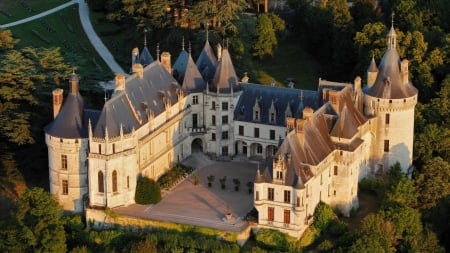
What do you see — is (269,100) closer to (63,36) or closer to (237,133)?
(237,133)

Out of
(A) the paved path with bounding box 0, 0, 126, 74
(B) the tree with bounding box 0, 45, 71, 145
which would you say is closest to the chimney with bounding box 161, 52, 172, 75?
(B) the tree with bounding box 0, 45, 71, 145

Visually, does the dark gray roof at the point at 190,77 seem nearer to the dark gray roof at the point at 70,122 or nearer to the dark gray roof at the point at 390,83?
the dark gray roof at the point at 70,122

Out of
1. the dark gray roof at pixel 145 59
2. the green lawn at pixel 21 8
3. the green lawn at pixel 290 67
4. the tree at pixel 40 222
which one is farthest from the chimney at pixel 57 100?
the green lawn at pixel 21 8

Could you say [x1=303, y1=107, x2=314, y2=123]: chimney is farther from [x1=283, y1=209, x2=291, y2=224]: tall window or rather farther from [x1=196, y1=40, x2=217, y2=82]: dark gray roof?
[x1=196, y1=40, x2=217, y2=82]: dark gray roof

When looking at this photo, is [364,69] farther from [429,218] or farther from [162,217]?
[162,217]

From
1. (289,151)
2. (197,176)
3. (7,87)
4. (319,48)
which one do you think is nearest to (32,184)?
(7,87)
